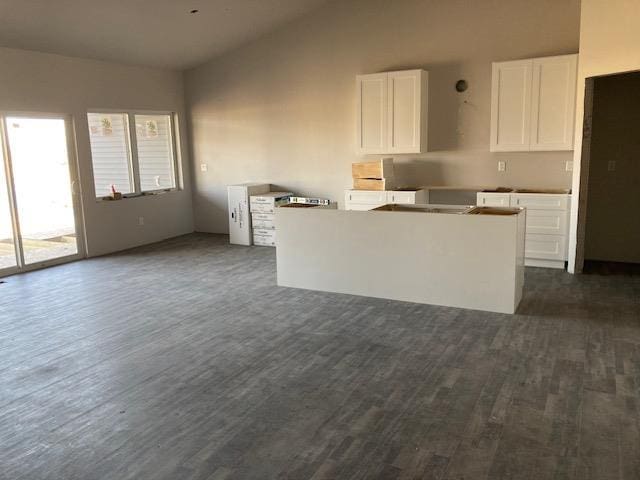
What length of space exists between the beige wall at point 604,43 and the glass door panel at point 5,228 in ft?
23.4

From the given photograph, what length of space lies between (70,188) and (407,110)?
16.4ft

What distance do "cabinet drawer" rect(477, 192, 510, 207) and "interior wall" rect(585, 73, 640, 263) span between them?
1163 mm

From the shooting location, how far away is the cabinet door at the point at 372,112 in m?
7.43

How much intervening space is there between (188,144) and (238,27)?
2.56m

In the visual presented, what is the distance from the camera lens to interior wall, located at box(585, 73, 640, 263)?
6.47m

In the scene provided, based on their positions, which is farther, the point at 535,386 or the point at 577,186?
the point at 577,186

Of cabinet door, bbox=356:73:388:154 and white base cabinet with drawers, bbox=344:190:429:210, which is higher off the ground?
cabinet door, bbox=356:73:388:154

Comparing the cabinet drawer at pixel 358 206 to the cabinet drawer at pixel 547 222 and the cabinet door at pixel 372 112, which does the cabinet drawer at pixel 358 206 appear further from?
the cabinet drawer at pixel 547 222

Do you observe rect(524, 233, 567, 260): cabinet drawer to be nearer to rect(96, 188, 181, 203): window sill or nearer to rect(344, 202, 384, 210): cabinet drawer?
rect(344, 202, 384, 210): cabinet drawer

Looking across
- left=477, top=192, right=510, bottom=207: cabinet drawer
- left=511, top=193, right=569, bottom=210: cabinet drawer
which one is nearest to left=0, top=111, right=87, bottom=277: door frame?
left=477, top=192, right=510, bottom=207: cabinet drawer

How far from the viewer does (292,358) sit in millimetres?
3979

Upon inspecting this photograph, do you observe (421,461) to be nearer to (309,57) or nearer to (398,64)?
(398,64)

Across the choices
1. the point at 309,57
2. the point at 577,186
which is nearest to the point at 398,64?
the point at 309,57

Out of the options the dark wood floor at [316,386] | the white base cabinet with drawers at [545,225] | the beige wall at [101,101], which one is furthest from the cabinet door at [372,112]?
the beige wall at [101,101]
